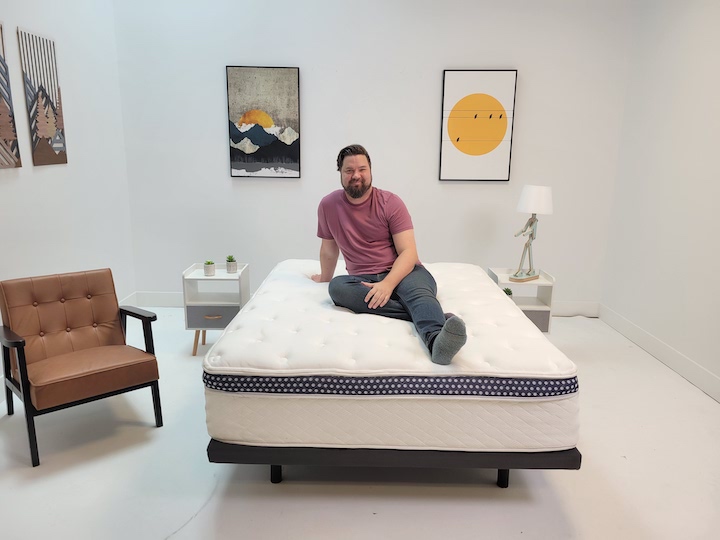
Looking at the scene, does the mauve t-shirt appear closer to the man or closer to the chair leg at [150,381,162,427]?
Answer: the man

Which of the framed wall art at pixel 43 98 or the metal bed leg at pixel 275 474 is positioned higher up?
the framed wall art at pixel 43 98

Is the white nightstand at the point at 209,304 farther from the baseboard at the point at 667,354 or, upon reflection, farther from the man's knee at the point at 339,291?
the baseboard at the point at 667,354

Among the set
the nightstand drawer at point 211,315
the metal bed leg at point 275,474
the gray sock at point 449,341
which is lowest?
the metal bed leg at point 275,474

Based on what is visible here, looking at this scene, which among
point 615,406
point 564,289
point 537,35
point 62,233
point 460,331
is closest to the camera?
point 460,331

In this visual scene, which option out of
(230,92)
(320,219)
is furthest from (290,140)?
(320,219)

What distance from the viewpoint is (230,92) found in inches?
169

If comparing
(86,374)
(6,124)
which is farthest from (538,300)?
(6,124)

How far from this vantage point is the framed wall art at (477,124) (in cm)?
424

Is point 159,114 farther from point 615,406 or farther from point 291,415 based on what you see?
point 615,406

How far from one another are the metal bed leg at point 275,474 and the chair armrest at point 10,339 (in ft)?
3.90

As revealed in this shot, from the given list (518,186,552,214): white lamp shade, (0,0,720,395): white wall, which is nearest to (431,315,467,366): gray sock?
(518,186,552,214): white lamp shade

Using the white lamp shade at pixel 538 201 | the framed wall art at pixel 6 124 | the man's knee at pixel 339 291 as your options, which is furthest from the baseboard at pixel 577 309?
the framed wall art at pixel 6 124

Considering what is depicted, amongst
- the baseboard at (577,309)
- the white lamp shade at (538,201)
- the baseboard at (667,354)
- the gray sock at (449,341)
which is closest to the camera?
the gray sock at (449,341)

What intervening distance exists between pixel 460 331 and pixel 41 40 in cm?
314
